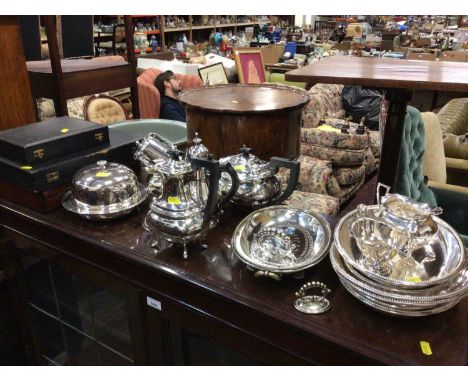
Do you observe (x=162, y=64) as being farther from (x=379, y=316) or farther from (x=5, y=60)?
(x=379, y=316)

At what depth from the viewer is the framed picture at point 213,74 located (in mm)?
4117

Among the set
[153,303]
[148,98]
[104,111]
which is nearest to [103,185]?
[153,303]

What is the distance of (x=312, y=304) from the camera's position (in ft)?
2.26

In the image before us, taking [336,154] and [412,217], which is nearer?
[412,217]

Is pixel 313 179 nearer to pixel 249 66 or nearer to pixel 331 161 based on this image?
pixel 331 161

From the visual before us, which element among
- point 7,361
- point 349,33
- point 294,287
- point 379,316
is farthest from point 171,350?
point 349,33

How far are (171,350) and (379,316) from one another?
0.46m

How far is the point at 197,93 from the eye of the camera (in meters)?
1.20

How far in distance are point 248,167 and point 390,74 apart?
16.0 inches

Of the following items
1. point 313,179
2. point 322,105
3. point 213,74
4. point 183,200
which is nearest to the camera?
point 183,200

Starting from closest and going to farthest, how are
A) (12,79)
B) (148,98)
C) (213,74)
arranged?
(12,79)
(148,98)
(213,74)

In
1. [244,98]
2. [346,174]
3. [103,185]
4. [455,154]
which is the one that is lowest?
[346,174]

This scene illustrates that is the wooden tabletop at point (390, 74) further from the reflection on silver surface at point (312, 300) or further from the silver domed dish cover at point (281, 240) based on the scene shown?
the reflection on silver surface at point (312, 300)

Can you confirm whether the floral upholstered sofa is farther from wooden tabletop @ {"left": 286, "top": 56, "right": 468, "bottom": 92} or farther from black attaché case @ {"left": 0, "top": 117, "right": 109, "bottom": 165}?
black attaché case @ {"left": 0, "top": 117, "right": 109, "bottom": 165}
